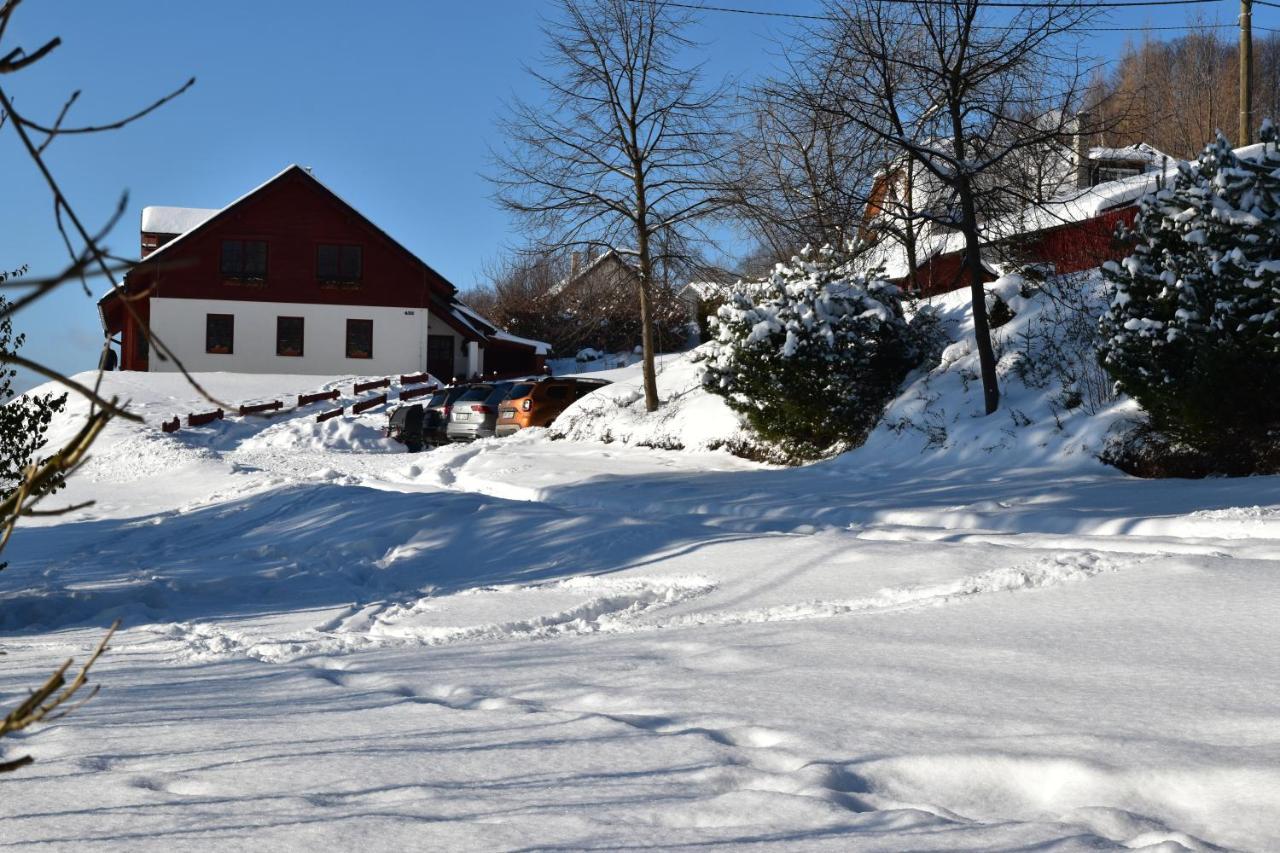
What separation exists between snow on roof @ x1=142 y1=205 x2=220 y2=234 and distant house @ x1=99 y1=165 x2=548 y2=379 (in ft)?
14.3

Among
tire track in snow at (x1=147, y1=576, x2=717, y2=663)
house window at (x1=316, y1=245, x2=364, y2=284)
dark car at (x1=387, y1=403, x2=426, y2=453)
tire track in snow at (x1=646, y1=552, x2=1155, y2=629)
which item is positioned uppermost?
house window at (x1=316, y1=245, x2=364, y2=284)

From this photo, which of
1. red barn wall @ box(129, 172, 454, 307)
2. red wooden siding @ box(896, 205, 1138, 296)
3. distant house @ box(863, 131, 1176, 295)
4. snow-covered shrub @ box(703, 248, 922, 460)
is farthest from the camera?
red barn wall @ box(129, 172, 454, 307)

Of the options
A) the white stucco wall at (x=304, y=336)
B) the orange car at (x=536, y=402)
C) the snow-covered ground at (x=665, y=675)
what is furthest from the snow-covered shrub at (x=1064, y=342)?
the white stucco wall at (x=304, y=336)

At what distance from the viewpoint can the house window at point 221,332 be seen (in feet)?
138

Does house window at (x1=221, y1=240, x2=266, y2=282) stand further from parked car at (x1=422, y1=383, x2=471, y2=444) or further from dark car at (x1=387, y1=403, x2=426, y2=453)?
parked car at (x1=422, y1=383, x2=471, y2=444)

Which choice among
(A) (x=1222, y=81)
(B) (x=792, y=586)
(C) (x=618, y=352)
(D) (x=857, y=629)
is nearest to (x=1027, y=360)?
(B) (x=792, y=586)

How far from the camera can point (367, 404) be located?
33.4 meters

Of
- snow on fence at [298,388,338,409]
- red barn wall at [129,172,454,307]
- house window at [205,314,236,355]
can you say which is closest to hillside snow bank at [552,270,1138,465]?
snow on fence at [298,388,338,409]

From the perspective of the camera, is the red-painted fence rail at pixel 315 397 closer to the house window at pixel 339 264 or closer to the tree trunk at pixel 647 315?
the house window at pixel 339 264

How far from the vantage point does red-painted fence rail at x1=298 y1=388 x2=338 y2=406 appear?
3394 centimetres

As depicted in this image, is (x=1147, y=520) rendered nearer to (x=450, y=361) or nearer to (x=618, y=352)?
(x=450, y=361)

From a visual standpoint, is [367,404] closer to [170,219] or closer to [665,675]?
[170,219]

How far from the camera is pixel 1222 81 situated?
5844 cm

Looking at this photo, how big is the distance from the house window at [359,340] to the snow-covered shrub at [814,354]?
87.2 feet
